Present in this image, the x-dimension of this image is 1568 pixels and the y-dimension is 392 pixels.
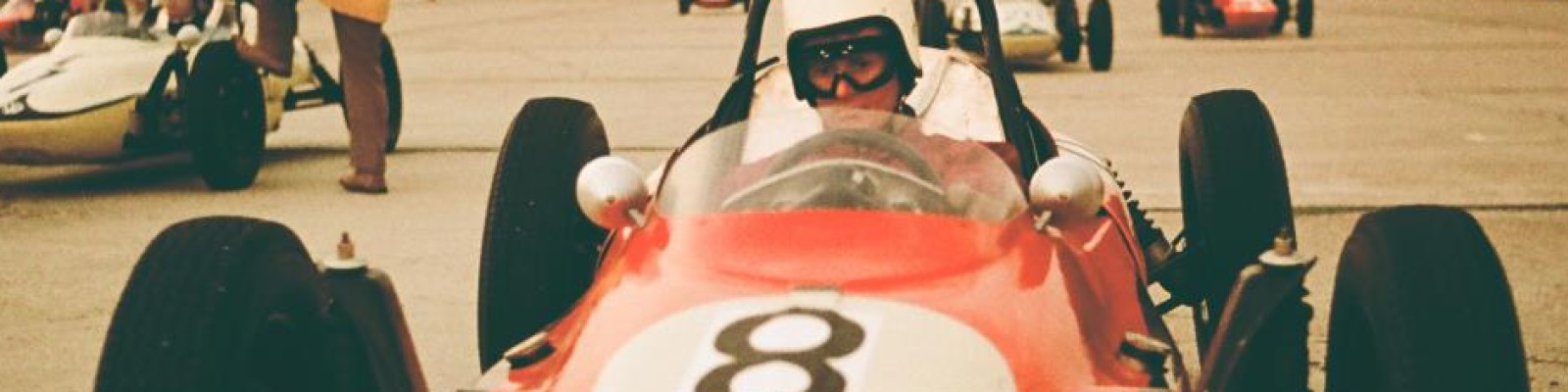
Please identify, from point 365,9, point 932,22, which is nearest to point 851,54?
point 365,9

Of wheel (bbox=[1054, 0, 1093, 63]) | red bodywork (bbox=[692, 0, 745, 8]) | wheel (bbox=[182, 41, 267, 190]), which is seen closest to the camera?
wheel (bbox=[182, 41, 267, 190])

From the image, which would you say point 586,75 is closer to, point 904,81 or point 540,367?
point 904,81

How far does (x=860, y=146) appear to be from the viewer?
177 inches

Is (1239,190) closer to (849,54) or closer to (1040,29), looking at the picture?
(849,54)

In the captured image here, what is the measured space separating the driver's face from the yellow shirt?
5.35m

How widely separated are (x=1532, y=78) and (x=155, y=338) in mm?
13751

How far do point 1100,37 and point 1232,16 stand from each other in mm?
4136

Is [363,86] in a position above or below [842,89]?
below

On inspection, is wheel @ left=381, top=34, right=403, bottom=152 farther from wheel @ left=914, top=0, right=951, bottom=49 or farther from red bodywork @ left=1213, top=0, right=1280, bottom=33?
red bodywork @ left=1213, top=0, right=1280, bottom=33

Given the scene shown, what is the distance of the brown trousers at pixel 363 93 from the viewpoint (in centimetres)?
1055

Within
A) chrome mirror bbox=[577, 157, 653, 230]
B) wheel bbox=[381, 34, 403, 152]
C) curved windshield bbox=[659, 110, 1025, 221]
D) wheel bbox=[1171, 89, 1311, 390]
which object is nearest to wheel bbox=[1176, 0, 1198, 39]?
wheel bbox=[381, 34, 403, 152]

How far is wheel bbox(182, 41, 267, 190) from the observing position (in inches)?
420

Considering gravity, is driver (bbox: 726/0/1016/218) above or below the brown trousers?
above

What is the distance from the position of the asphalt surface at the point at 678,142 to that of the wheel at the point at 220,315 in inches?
80.7
